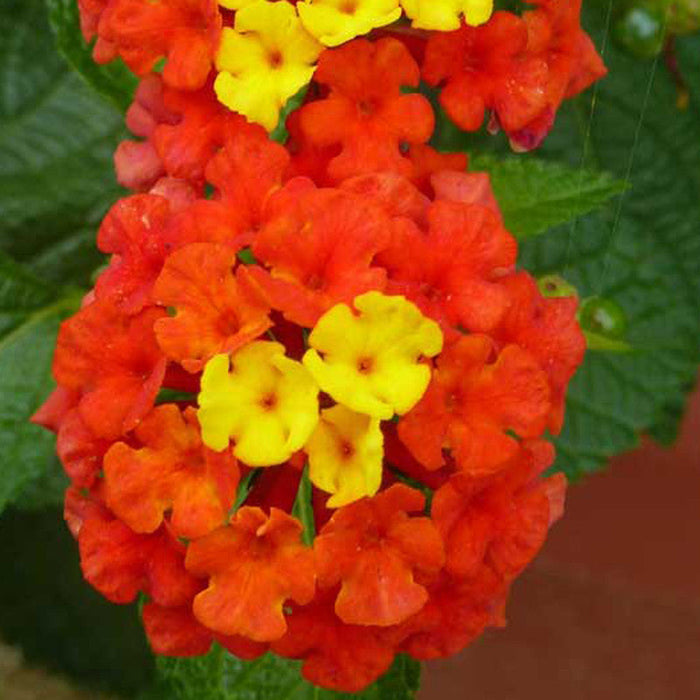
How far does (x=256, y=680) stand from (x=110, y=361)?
0.71 feet

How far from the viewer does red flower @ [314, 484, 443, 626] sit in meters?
0.61

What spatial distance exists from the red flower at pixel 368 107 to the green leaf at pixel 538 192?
10cm

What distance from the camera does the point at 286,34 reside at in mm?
636

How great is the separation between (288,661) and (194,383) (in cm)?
20

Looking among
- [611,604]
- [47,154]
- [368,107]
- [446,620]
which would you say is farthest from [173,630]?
[611,604]

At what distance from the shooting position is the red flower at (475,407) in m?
0.61

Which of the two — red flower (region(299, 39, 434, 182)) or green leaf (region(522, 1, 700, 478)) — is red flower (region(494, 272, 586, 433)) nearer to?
red flower (region(299, 39, 434, 182))

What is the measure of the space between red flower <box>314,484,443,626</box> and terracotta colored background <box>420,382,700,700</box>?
0.61m

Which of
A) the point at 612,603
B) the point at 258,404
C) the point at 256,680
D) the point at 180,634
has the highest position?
the point at 258,404

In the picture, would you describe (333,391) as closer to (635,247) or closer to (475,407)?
(475,407)

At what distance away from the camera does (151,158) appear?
27.9 inches

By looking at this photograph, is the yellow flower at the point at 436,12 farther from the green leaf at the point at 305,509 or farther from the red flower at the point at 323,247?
the green leaf at the point at 305,509

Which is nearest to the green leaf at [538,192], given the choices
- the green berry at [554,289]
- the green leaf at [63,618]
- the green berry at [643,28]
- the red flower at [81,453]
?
the green berry at [554,289]

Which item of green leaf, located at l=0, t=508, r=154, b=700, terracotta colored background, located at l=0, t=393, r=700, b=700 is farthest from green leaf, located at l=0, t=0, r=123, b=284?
terracotta colored background, located at l=0, t=393, r=700, b=700
